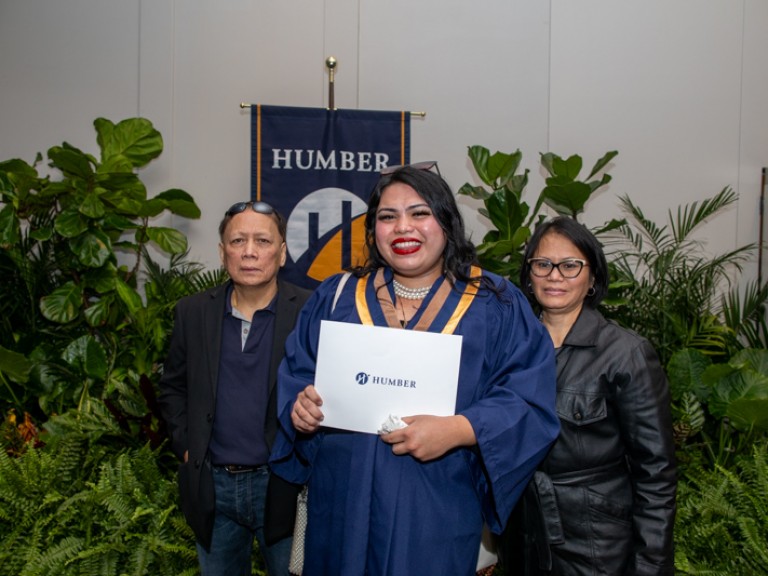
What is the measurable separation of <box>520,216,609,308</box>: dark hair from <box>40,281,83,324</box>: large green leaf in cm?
290

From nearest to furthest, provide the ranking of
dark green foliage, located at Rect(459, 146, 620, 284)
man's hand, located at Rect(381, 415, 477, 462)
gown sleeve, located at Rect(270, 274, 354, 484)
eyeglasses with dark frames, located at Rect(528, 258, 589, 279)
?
man's hand, located at Rect(381, 415, 477, 462) → gown sleeve, located at Rect(270, 274, 354, 484) → eyeglasses with dark frames, located at Rect(528, 258, 589, 279) → dark green foliage, located at Rect(459, 146, 620, 284)

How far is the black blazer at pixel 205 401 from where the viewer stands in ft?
6.16

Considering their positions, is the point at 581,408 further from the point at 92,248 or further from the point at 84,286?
the point at 84,286

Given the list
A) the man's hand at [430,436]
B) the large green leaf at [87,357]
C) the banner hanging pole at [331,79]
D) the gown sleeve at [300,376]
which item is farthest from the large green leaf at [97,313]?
the man's hand at [430,436]

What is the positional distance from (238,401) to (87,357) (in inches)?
72.0

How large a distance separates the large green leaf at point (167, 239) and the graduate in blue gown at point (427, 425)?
2414mm

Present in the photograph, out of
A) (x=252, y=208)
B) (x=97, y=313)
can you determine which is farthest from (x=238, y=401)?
(x=97, y=313)

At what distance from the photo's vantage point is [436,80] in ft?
14.9

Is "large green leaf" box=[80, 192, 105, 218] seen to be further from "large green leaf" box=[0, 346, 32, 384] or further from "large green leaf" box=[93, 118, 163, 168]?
"large green leaf" box=[0, 346, 32, 384]

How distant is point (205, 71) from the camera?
4.37 m

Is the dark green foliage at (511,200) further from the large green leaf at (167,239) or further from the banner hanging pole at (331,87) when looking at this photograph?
the large green leaf at (167,239)

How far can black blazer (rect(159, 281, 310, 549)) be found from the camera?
1877 mm

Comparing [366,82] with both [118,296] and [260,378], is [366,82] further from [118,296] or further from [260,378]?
[260,378]

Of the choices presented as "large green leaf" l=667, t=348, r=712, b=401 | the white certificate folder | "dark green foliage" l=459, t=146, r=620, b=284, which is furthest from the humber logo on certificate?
"large green leaf" l=667, t=348, r=712, b=401
